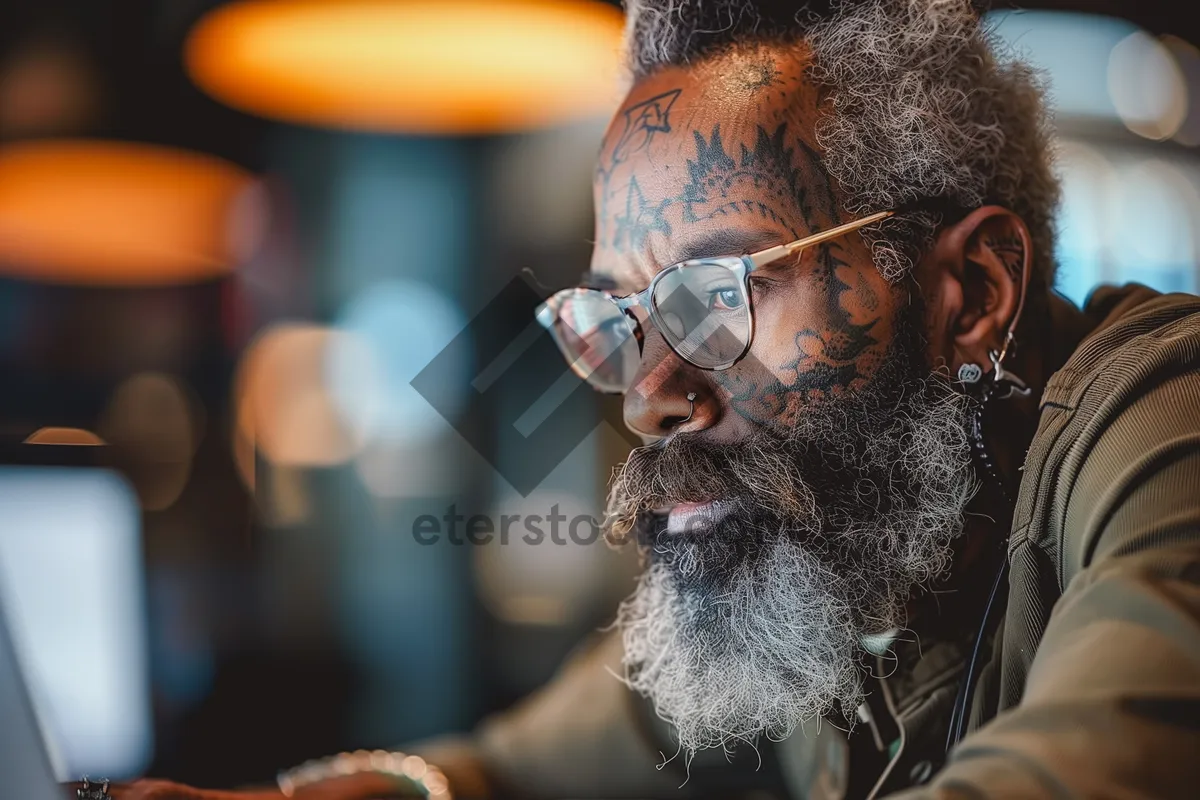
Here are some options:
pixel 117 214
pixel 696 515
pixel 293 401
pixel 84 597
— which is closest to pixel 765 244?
pixel 696 515

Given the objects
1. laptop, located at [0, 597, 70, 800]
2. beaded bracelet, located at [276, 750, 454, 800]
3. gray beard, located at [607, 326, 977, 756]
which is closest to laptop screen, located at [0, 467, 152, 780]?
beaded bracelet, located at [276, 750, 454, 800]

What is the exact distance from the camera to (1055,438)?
874 millimetres

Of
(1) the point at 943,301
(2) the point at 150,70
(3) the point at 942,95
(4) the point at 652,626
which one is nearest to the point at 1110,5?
(3) the point at 942,95

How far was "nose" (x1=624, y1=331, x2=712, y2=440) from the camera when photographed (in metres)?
1.06

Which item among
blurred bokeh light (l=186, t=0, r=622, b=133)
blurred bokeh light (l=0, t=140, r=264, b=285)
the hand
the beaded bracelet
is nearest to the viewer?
the hand

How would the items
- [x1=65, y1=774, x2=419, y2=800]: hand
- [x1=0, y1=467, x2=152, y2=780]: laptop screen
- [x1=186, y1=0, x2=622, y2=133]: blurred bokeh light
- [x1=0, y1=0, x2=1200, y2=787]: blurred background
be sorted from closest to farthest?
[x1=65, y1=774, x2=419, y2=800]: hand → [x1=0, y1=467, x2=152, y2=780]: laptop screen → [x1=0, y1=0, x2=1200, y2=787]: blurred background → [x1=186, y1=0, x2=622, y2=133]: blurred bokeh light

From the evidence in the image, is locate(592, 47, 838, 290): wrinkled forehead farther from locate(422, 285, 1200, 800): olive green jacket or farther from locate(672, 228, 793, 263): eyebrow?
locate(422, 285, 1200, 800): olive green jacket

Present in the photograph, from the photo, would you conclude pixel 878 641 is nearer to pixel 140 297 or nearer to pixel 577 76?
pixel 577 76

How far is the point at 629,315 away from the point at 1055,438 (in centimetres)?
48

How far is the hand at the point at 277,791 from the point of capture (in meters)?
0.99

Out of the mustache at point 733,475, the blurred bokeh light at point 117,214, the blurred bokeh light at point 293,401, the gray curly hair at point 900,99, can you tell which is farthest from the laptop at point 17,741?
the blurred bokeh light at point 293,401

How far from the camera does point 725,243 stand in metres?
1.05

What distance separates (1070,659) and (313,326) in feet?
10.4

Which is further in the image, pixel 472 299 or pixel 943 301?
pixel 472 299
